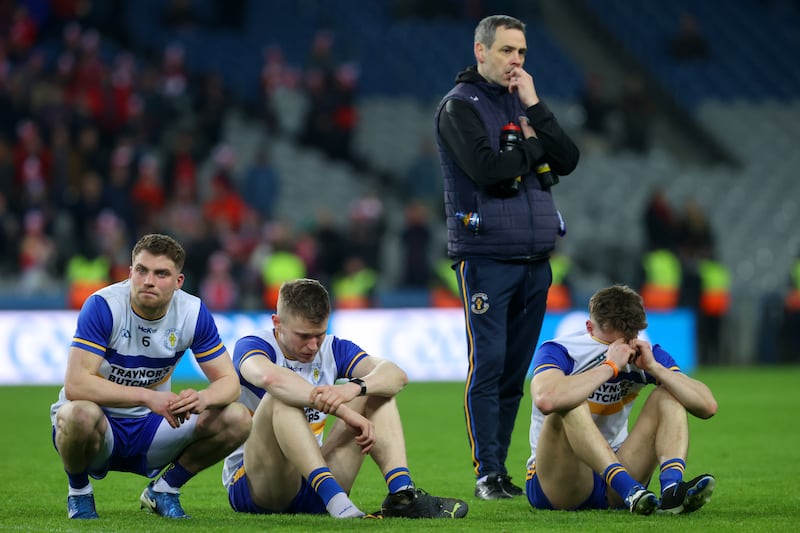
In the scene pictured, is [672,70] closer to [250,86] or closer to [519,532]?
[250,86]

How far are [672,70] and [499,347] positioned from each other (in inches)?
739

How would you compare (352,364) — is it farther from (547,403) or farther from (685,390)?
(685,390)

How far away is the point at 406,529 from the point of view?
18.2 ft

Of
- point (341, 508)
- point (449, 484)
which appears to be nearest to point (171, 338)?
point (341, 508)

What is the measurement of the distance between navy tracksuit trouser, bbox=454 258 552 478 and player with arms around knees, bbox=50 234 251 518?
5.02ft

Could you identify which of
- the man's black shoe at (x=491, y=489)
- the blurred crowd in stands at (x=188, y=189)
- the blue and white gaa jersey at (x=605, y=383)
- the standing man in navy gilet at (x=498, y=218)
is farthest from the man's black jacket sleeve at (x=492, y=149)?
the blurred crowd in stands at (x=188, y=189)

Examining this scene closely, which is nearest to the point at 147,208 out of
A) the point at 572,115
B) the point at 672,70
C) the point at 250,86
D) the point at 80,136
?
the point at 80,136

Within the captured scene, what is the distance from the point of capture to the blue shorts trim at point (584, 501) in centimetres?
614

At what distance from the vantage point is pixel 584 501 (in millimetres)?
6191

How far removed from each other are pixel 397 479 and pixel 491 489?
1102mm

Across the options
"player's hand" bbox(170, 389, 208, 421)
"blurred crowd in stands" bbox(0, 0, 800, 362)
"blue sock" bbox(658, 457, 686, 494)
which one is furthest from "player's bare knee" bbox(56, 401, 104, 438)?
"blurred crowd in stands" bbox(0, 0, 800, 362)

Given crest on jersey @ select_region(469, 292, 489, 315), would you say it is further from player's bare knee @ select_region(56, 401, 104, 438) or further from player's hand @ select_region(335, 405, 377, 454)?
player's bare knee @ select_region(56, 401, 104, 438)

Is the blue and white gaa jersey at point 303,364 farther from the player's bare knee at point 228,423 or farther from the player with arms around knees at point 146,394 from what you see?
the player's bare knee at point 228,423

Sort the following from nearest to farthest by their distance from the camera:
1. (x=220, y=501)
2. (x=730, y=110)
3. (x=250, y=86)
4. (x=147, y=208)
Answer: (x=220, y=501) < (x=147, y=208) < (x=250, y=86) < (x=730, y=110)
